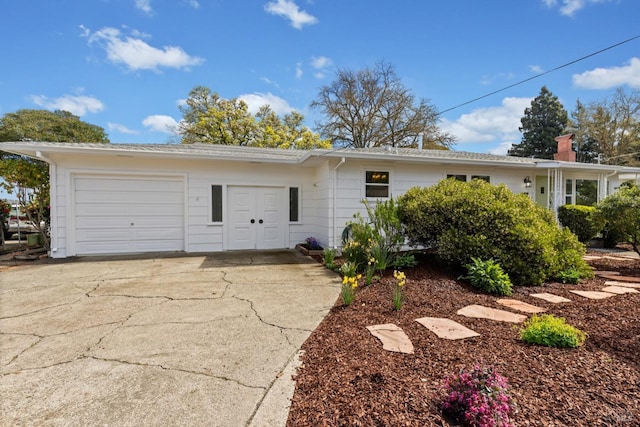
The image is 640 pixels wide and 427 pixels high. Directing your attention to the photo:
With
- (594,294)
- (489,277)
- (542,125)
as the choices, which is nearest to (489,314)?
(489,277)

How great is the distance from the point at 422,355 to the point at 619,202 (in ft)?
21.0

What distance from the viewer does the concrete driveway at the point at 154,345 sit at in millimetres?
2014

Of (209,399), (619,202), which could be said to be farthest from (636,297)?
(209,399)

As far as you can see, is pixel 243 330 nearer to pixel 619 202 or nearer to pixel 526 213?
pixel 526 213

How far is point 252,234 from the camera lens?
9094 millimetres

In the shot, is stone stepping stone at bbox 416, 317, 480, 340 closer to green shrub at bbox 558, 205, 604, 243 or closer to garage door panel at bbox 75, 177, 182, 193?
garage door panel at bbox 75, 177, 182, 193

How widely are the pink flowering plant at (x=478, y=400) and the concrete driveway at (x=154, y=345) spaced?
39.8 inches

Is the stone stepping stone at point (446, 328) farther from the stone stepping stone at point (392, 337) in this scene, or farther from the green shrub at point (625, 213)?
the green shrub at point (625, 213)

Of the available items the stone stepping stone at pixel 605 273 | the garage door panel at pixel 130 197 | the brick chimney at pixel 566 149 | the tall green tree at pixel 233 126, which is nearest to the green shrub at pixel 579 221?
the brick chimney at pixel 566 149

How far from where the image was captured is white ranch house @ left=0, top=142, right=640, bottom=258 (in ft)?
25.4

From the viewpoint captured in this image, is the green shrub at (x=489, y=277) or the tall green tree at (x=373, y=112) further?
the tall green tree at (x=373, y=112)

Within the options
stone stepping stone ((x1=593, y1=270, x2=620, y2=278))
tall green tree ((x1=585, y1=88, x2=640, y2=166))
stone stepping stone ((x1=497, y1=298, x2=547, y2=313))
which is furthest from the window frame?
tall green tree ((x1=585, y1=88, x2=640, y2=166))

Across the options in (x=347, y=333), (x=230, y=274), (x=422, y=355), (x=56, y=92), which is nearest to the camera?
(x=422, y=355)

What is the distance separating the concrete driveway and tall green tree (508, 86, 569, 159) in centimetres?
3547
